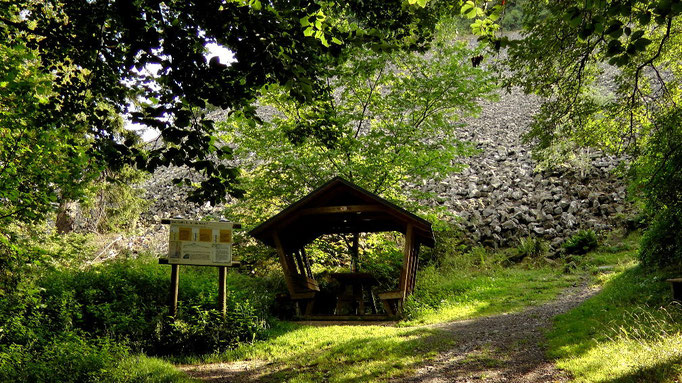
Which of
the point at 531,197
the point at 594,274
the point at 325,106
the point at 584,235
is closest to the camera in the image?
the point at 325,106

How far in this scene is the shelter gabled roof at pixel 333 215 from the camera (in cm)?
956

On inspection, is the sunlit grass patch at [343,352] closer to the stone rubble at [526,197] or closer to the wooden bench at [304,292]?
the wooden bench at [304,292]

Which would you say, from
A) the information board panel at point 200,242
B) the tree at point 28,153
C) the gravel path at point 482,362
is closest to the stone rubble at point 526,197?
the gravel path at point 482,362

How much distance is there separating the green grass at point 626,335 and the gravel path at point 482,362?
29cm

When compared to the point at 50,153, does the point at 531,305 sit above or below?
below

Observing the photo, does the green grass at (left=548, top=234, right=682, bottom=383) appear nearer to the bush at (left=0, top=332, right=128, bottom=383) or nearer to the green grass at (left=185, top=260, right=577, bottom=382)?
the green grass at (left=185, top=260, right=577, bottom=382)

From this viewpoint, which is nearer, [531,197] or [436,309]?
[436,309]

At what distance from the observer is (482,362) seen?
580 centimetres

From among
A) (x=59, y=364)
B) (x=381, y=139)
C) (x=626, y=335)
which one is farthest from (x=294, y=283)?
(x=626, y=335)

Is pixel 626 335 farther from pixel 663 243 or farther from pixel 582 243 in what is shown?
pixel 582 243

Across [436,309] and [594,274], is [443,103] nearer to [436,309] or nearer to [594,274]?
[436,309]

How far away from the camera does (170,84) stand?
308 centimetres

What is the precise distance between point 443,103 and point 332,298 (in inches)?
254

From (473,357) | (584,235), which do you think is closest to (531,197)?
(584,235)
